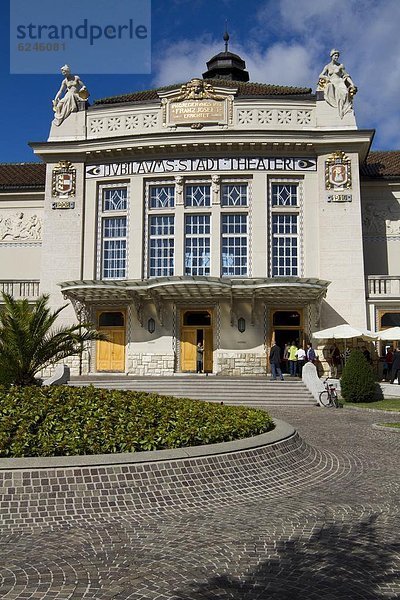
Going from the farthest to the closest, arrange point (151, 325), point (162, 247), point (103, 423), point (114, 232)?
point (114, 232)
point (162, 247)
point (151, 325)
point (103, 423)

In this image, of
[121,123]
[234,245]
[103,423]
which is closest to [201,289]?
[234,245]

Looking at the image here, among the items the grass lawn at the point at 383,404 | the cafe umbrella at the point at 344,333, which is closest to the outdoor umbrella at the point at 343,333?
the cafe umbrella at the point at 344,333

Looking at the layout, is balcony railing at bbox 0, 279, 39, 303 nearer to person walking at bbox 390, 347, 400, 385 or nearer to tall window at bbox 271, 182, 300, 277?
tall window at bbox 271, 182, 300, 277

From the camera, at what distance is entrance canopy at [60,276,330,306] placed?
25516 millimetres

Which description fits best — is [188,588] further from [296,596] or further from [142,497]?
[142,497]

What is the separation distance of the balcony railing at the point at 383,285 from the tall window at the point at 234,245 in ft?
20.1

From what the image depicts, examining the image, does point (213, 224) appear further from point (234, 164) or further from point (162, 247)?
point (234, 164)

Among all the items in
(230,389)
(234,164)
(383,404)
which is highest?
(234,164)

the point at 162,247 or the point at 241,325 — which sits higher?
the point at 162,247

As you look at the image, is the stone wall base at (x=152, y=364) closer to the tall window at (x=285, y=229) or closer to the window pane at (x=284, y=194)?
the tall window at (x=285, y=229)

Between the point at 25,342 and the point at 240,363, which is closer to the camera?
the point at 25,342

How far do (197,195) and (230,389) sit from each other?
10.8 m

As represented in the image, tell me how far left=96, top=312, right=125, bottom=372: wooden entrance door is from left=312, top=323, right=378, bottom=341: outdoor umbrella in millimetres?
9512

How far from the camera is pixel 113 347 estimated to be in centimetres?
2877
